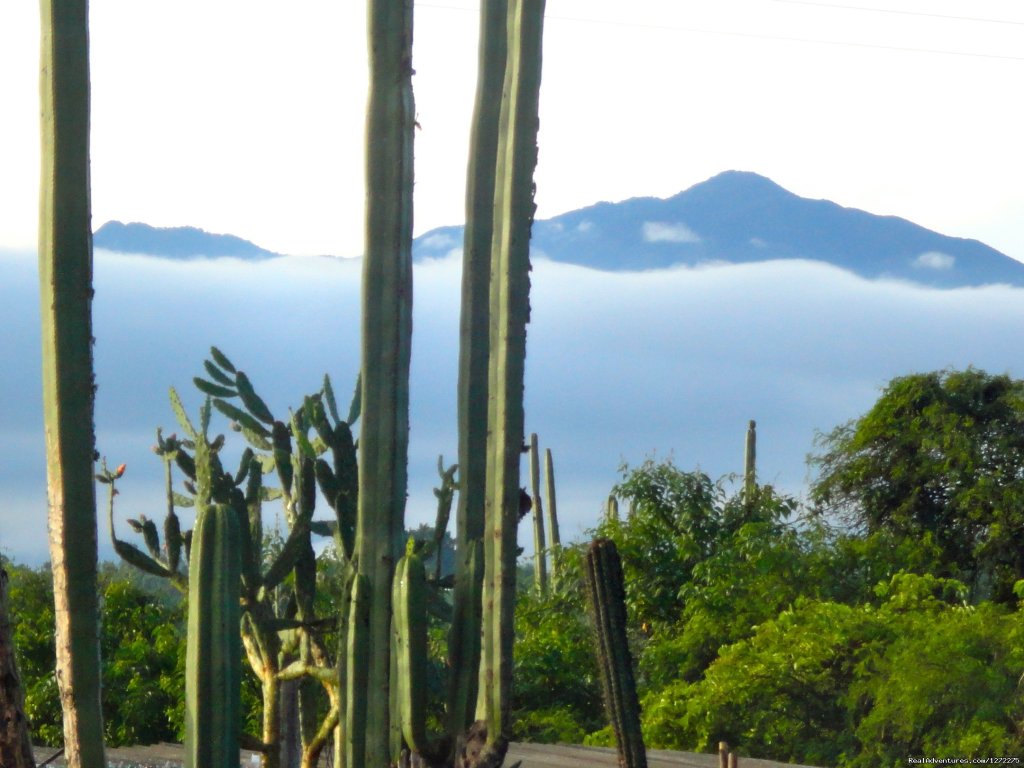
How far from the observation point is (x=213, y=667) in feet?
11.2

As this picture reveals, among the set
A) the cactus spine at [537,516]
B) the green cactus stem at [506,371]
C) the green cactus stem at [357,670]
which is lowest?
the cactus spine at [537,516]

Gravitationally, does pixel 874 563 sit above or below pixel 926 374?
below

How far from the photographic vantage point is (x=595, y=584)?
12.9 ft

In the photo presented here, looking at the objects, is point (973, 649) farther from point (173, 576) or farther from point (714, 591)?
point (173, 576)

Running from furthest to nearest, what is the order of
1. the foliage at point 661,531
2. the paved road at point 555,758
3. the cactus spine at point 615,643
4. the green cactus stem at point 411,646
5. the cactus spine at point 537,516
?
1. the cactus spine at point 537,516
2. the foliage at point 661,531
3. the paved road at point 555,758
4. the cactus spine at point 615,643
5. the green cactus stem at point 411,646

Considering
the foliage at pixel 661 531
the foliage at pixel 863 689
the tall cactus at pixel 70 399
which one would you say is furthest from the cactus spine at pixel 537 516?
the tall cactus at pixel 70 399

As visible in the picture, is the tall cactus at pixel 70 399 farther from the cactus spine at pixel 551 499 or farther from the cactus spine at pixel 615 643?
the cactus spine at pixel 551 499

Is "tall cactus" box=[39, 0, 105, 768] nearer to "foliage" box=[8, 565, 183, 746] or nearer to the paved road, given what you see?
the paved road

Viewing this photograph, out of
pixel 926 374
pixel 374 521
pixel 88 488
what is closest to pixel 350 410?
pixel 374 521

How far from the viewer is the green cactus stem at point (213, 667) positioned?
340 centimetres

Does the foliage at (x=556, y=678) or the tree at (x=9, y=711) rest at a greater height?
the tree at (x=9, y=711)

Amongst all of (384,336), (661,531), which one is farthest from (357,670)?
(661,531)

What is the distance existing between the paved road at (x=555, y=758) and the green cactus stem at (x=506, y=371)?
2.39m

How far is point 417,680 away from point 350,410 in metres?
1.40
